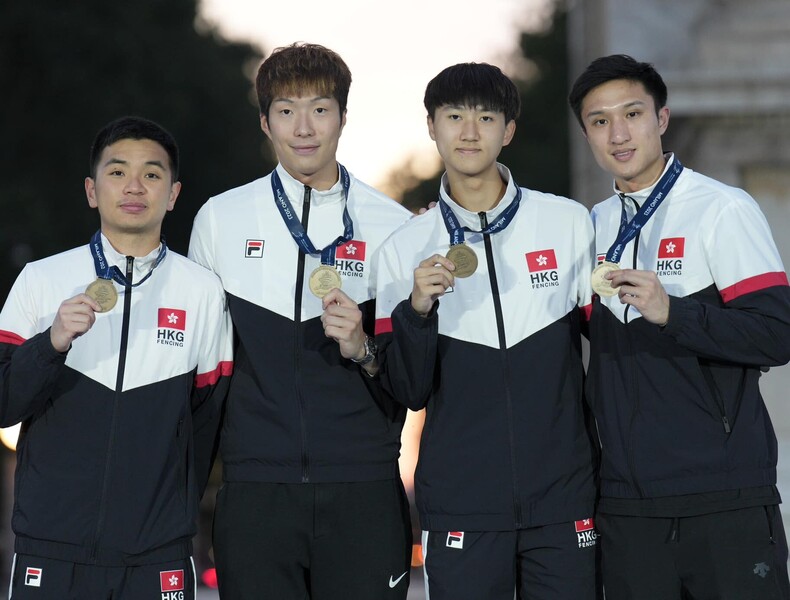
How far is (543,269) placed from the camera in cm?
542

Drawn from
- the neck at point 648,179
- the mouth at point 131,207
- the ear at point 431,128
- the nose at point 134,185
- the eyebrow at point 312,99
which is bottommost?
the mouth at point 131,207

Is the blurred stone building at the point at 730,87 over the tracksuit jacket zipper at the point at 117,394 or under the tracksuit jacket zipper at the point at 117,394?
over

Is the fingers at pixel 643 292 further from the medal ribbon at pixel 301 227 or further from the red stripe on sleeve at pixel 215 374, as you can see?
the red stripe on sleeve at pixel 215 374

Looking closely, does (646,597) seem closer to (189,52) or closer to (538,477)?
(538,477)

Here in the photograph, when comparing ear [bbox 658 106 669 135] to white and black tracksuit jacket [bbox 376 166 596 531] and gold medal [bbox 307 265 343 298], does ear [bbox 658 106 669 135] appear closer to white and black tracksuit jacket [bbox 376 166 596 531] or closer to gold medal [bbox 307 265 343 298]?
white and black tracksuit jacket [bbox 376 166 596 531]

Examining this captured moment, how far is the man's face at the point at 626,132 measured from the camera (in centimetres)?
545

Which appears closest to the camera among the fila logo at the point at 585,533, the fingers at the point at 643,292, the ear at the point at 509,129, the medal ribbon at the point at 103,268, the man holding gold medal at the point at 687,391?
the fingers at the point at 643,292

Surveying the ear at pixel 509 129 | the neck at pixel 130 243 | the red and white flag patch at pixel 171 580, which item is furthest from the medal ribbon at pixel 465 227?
the red and white flag patch at pixel 171 580

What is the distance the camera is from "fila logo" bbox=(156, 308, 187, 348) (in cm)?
540

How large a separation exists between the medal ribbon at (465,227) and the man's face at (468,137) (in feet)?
0.61

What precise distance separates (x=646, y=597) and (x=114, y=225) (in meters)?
2.68

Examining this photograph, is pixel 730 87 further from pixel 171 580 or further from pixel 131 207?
pixel 171 580

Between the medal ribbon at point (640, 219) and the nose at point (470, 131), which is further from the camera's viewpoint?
the nose at point (470, 131)

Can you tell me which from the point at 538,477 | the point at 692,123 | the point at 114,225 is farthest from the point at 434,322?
the point at 692,123
